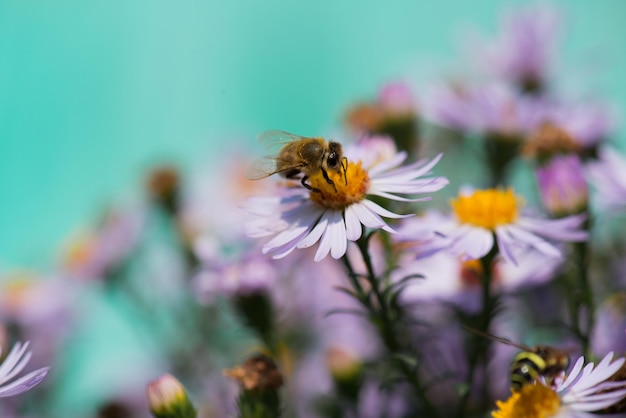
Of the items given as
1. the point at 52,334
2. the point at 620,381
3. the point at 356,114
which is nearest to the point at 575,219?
the point at 620,381

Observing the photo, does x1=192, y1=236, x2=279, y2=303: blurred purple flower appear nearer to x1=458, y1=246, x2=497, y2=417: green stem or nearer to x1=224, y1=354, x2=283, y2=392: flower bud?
x1=224, y1=354, x2=283, y2=392: flower bud

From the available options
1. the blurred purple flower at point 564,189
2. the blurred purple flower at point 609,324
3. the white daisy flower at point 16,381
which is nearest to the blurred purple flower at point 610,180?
the blurred purple flower at point 564,189

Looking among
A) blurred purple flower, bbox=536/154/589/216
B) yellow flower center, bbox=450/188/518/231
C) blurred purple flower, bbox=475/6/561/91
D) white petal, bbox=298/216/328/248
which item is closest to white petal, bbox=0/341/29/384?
white petal, bbox=298/216/328/248

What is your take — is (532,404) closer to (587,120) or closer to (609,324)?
(609,324)

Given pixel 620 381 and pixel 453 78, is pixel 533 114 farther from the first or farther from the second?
pixel 620 381

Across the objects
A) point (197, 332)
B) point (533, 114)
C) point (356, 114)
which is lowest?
point (197, 332)

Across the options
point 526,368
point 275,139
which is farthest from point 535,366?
point 275,139

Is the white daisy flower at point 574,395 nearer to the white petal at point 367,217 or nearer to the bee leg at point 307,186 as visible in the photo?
the white petal at point 367,217
